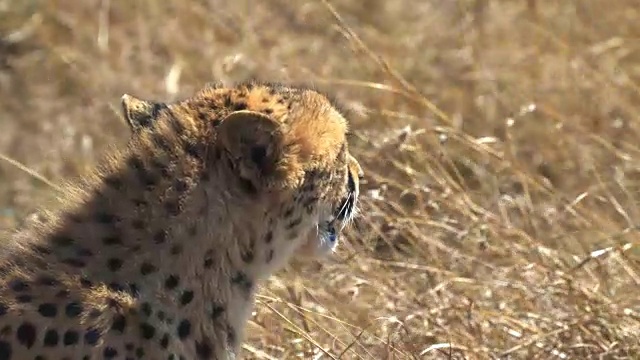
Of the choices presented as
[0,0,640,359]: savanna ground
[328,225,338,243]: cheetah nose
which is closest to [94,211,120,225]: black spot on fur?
[328,225,338,243]: cheetah nose

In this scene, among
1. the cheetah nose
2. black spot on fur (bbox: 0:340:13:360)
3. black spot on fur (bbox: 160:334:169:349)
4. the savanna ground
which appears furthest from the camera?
the savanna ground

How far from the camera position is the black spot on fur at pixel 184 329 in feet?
7.90

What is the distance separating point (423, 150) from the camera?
365cm

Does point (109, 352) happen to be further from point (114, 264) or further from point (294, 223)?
point (294, 223)

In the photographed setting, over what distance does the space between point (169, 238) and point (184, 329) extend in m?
0.15

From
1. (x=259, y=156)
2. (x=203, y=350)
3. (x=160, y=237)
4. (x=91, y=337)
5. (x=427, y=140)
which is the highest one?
(x=259, y=156)

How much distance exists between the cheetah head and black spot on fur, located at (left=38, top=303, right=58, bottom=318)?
A: 0.33m

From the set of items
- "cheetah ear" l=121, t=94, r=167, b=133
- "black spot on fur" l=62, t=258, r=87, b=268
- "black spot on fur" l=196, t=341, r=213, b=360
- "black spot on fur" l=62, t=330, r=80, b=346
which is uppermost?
"cheetah ear" l=121, t=94, r=167, b=133

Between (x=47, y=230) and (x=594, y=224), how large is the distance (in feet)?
4.39

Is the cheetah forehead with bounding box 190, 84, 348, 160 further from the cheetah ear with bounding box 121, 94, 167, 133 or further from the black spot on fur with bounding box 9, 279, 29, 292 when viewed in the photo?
the black spot on fur with bounding box 9, 279, 29, 292

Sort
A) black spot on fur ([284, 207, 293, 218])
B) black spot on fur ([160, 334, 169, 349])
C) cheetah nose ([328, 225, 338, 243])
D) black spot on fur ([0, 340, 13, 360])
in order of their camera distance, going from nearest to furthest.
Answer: black spot on fur ([0, 340, 13, 360]) → black spot on fur ([160, 334, 169, 349]) → black spot on fur ([284, 207, 293, 218]) → cheetah nose ([328, 225, 338, 243])

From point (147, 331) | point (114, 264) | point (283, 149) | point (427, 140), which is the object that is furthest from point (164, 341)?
point (427, 140)

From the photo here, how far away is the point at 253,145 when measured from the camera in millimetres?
2367

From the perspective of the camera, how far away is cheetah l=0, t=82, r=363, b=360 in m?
2.32
